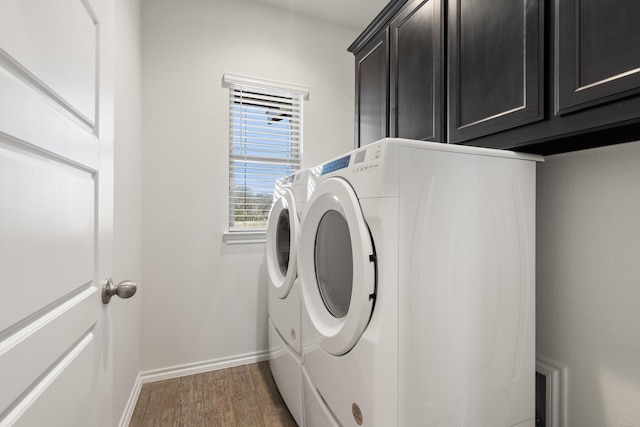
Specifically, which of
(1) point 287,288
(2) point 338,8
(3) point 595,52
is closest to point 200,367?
(1) point 287,288

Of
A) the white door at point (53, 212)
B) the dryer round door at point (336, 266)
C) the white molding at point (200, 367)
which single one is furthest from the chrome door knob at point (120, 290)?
the white molding at point (200, 367)

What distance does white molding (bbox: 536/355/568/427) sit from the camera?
1217 mm

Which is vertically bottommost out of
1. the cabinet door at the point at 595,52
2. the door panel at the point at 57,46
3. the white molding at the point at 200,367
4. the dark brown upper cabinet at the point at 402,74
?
the white molding at the point at 200,367

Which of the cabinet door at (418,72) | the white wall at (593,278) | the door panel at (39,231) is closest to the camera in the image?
the door panel at (39,231)

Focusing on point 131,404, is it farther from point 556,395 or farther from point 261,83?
point 261,83

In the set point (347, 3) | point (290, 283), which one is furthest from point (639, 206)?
point (347, 3)

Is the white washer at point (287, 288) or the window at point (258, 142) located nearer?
the white washer at point (287, 288)

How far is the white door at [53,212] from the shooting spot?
421mm

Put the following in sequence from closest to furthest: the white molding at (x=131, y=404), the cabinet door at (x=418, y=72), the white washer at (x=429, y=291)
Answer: the white washer at (x=429, y=291)
the cabinet door at (x=418, y=72)
the white molding at (x=131, y=404)

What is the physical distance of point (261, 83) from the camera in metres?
2.39

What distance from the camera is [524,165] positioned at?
1161mm

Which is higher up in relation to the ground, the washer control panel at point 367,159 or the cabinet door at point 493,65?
the cabinet door at point 493,65

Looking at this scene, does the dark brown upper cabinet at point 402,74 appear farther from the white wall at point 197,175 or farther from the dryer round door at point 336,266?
the white wall at point 197,175

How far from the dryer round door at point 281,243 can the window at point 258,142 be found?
480 mm
